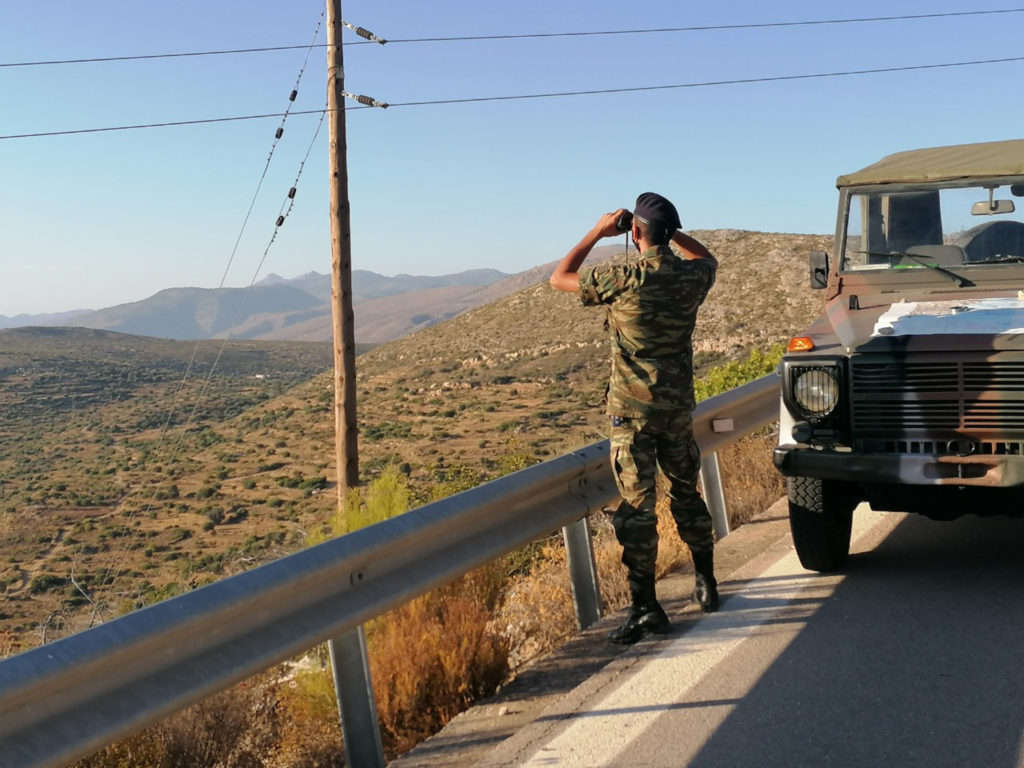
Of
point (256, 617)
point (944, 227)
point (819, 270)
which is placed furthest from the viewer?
point (819, 270)

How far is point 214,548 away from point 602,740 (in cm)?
1857

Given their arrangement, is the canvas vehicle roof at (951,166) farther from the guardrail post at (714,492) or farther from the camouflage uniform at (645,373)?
the camouflage uniform at (645,373)

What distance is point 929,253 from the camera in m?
7.19

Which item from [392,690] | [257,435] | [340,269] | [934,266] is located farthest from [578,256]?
[257,435]

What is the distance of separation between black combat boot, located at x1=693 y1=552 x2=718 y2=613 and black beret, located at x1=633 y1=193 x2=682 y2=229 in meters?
1.61

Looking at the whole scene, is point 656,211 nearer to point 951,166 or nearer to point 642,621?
point 642,621

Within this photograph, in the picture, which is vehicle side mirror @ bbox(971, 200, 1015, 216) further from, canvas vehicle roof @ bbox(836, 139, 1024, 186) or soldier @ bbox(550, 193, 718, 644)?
soldier @ bbox(550, 193, 718, 644)

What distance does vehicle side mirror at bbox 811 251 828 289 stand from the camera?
7352mm

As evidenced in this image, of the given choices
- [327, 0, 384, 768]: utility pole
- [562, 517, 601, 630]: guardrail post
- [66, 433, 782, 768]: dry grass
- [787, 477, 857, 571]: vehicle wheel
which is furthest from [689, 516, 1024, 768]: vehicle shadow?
[327, 0, 384, 768]: utility pole

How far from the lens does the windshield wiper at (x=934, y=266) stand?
6922mm

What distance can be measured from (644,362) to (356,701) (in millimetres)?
2101

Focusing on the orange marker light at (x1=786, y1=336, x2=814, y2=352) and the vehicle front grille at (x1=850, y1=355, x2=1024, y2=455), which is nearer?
the vehicle front grille at (x1=850, y1=355, x2=1024, y2=455)

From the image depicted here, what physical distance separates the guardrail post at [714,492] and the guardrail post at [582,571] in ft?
6.17

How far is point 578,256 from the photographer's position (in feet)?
18.2
